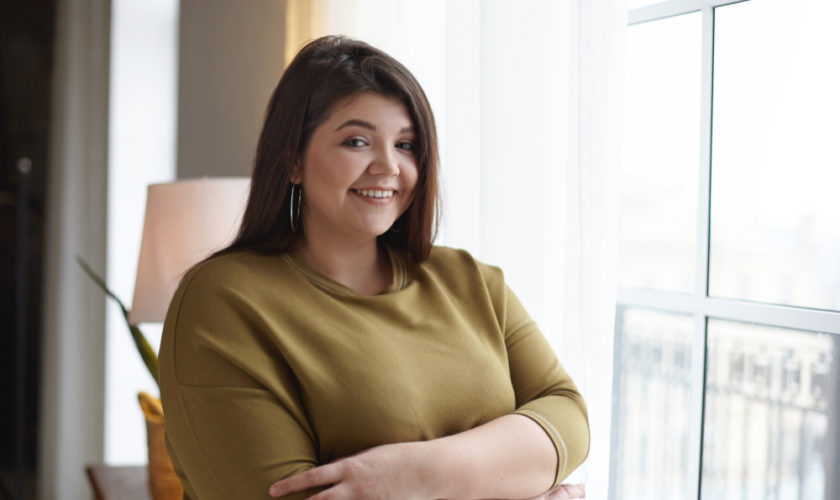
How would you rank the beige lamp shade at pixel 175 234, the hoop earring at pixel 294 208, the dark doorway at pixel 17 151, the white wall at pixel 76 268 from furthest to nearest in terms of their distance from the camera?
the dark doorway at pixel 17 151 < the white wall at pixel 76 268 < the beige lamp shade at pixel 175 234 < the hoop earring at pixel 294 208

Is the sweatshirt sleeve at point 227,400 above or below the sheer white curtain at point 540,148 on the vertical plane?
below

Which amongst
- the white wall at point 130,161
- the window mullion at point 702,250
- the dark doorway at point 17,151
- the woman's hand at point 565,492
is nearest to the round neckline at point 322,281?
the woman's hand at point 565,492

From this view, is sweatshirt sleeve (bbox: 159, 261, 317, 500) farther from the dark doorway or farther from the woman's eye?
the dark doorway

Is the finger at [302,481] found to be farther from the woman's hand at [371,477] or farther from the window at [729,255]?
the window at [729,255]

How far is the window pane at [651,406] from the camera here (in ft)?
4.89

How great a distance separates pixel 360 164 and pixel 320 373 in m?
0.30

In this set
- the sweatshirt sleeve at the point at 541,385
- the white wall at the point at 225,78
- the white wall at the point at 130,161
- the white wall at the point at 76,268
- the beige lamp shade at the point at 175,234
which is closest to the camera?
the sweatshirt sleeve at the point at 541,385

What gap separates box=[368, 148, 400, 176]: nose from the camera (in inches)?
45.1

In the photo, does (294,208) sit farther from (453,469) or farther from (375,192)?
(453,469)

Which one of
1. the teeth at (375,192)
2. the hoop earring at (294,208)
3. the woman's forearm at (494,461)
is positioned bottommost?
the woman's forearm at (494,461)

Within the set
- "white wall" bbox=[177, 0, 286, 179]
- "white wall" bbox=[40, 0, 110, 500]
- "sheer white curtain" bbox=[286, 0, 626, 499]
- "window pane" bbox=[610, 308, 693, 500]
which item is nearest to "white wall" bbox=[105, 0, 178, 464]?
"white wall" bbox=[40, 0, 110, 500]

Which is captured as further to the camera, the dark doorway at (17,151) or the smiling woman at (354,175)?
the dark doorway at (17,151)

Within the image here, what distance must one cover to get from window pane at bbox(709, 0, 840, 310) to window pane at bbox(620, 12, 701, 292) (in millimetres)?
60

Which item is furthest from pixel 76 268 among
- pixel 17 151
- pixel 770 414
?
pixel 770 414
